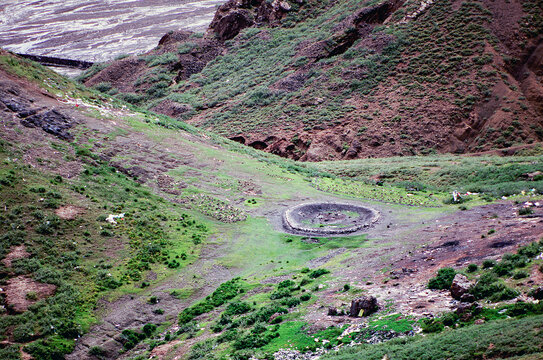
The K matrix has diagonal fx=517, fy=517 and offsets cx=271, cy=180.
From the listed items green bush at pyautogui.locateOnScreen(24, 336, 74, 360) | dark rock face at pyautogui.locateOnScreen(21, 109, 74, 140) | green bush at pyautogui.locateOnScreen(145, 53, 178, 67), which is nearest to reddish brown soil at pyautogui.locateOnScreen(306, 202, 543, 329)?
green bush at pyautogui.locateOnScreen(24, 336, 74, 360)

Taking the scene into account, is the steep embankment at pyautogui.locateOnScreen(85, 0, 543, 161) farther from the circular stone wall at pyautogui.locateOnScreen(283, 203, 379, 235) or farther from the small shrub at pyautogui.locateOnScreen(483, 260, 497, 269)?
the small shrub at pyautogui.locateOnScreen(483, 260, 497, 269)

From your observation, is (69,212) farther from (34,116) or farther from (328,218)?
(328,218)

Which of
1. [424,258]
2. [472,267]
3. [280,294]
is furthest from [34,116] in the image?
[472,267]

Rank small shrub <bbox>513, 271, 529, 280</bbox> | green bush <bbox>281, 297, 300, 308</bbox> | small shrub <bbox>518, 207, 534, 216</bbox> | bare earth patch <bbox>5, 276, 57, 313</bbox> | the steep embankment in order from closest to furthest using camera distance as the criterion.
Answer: small shrub <bbox>513, 271, 529, 280</bbox> < green bush <bbox>281, 297, 300, 308</bbox> < bare earth patch <bbox>5, 276, 57, 313</bbox> < small shrub <bbox>518, 207, 534, 216</bbox> < the steep embankment

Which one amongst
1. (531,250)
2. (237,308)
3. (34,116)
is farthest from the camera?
(34,116)

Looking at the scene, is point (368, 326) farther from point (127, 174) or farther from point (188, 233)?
point (127, 174)

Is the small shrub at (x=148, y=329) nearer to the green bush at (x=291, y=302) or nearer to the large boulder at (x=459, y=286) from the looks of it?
the green bush at (x=291, y=302)

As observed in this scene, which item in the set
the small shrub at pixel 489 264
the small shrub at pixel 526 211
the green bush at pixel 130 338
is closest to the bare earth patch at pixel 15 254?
the green bush at pixel 130 338
